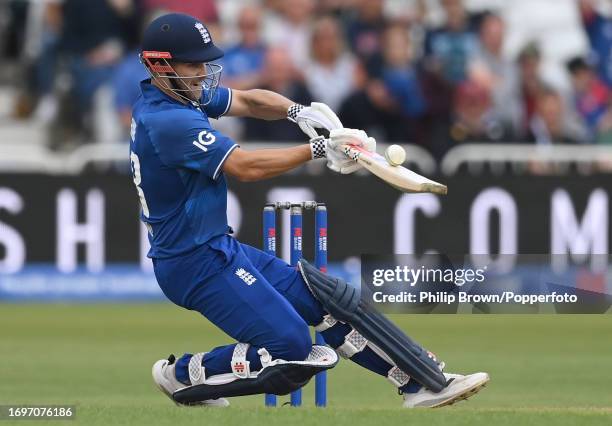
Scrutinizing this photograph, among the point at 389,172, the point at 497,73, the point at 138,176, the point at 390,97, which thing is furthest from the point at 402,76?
the point at 389,172

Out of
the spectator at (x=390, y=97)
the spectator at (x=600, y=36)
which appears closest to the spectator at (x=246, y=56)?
the spectator at (x=390, y=97)

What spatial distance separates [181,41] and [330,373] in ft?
11.7

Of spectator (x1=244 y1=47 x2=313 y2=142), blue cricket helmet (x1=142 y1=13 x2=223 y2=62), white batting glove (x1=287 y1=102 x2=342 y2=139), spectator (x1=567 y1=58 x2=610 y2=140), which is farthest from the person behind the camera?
spectator (x1=567 y1=58 x2=610 y2=140)

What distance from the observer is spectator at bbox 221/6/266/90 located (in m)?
13.8

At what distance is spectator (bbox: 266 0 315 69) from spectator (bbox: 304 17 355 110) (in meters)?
0.33

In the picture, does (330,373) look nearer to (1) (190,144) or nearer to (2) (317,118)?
(2) (317,118)

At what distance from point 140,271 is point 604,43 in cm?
571

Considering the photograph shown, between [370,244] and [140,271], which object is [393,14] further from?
[140,271]

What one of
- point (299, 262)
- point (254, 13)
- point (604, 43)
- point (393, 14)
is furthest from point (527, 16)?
point (299, 262)

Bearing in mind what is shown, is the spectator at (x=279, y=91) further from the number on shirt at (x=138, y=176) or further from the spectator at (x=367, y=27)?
the number on shirt at (x=138, y=176)

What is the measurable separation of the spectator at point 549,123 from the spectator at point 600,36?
1082 mm

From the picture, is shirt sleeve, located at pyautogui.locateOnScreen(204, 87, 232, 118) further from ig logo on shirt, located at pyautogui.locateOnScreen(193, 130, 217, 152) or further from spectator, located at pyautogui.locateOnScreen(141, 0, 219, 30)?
spectator, located at pyautogui.locateOnScreen(141, 0, 219, 30)

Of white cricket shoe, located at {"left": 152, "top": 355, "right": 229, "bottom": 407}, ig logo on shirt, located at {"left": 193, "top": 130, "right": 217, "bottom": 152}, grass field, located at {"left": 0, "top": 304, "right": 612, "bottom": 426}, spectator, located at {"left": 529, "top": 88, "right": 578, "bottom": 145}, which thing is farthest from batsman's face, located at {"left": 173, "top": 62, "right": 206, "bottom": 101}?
spectator, located at {"left": 529, "top": 88, "right": 578, "bottom": 145}

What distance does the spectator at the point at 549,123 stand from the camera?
14484mm
